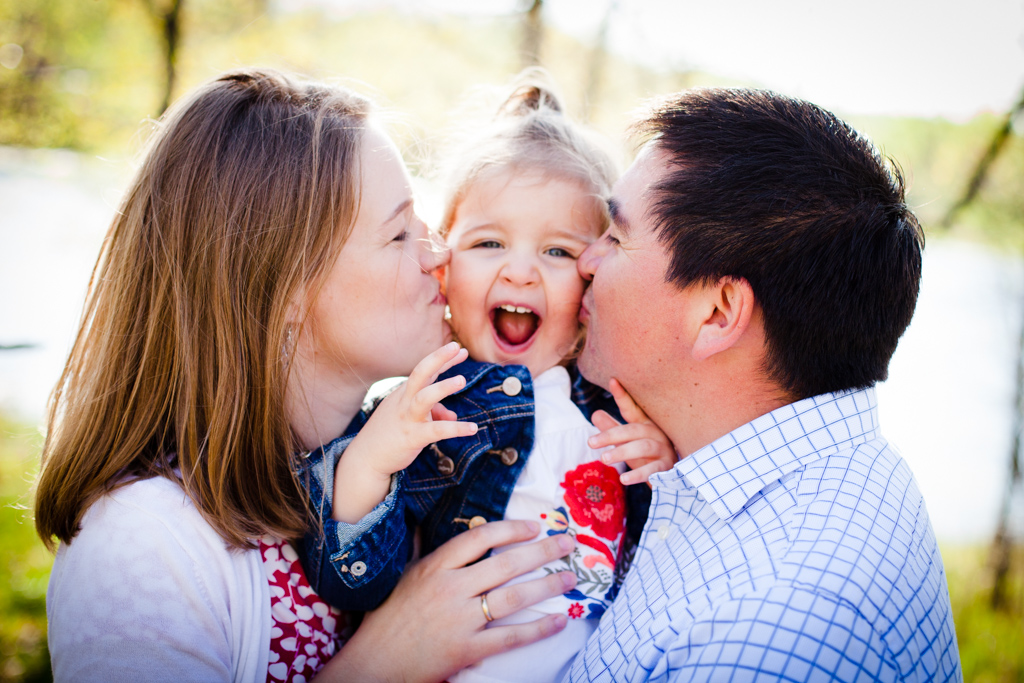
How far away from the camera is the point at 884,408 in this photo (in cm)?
639

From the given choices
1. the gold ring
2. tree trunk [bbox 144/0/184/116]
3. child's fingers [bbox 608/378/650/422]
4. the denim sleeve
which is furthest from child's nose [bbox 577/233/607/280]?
tree trunk [bbox 144/0/184/116]

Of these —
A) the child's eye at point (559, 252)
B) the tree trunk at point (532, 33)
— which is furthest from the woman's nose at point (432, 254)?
the tree trunk at point (532, 33)

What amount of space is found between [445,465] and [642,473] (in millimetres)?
646

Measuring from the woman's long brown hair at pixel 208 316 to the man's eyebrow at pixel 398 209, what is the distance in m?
0.12

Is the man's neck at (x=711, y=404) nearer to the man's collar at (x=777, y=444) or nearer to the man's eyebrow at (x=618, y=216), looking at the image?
the man's collar at (x=777, y=444)

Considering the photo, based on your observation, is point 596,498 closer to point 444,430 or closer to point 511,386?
point 511,386

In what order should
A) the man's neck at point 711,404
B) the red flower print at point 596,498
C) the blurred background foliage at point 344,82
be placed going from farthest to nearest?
1. the blurred background foliage at point 344,82
2. the red flower print at point 596,498
3. the man's neck at point 711,404

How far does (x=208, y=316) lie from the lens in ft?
6.06

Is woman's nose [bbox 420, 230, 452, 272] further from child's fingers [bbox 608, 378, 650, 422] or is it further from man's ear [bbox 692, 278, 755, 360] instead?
man's ear [bbox 692, 278, 755, 360]

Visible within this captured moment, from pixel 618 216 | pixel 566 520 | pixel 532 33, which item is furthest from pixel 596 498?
pixel 532 33

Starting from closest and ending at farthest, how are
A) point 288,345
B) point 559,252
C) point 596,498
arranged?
1. point 288,345
2. point 596,498
3. point 559,252

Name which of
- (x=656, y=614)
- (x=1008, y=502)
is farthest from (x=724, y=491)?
(x=1008, y=502)

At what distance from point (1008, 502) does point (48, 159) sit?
14.0 meters

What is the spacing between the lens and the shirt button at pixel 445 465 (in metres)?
2.03
